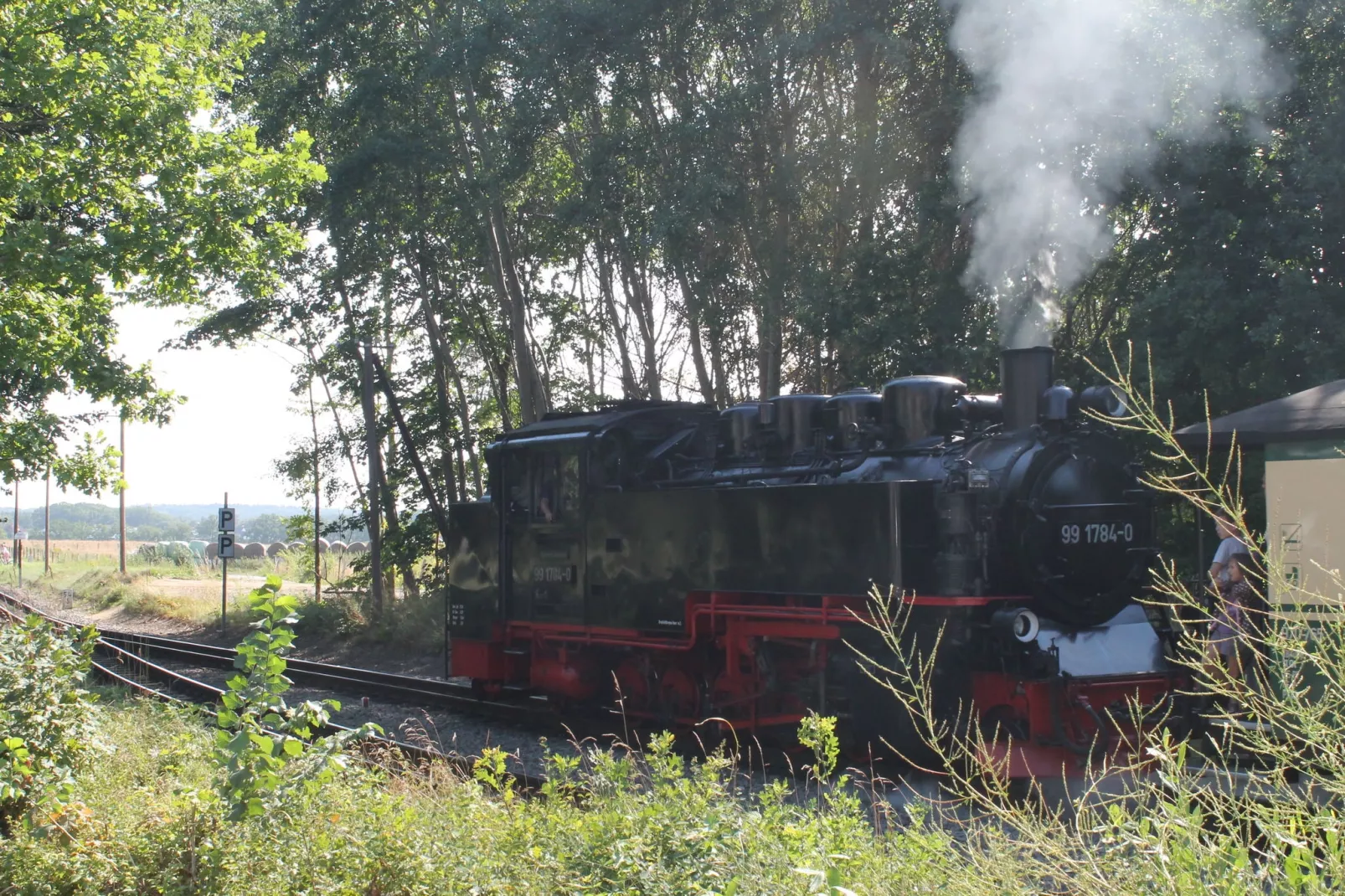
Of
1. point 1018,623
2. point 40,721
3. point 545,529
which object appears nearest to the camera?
point 40,721

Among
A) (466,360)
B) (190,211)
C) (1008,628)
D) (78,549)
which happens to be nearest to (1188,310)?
(1008,628)

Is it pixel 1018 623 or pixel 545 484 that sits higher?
pixel 545 484

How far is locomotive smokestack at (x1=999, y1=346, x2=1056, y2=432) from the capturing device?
8.40 meters

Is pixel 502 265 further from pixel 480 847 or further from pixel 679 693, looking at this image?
pixel 480 847

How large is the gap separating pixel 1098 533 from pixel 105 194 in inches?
385

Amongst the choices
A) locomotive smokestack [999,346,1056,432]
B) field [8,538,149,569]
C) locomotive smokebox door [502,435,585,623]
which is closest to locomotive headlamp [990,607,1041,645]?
locomotive smokestack [999,346,1056,432]

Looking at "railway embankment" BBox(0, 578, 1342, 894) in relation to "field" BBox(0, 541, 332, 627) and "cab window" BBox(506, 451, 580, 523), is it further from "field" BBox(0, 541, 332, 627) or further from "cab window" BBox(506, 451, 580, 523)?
"field" BBox(0, 541, 332, 627)

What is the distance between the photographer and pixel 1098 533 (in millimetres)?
8344

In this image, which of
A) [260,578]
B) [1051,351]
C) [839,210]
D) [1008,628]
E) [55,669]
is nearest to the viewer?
[55,669]

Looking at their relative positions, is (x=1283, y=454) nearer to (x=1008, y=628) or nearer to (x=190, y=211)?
(x=1008, y=628)

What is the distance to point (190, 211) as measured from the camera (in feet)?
38.6

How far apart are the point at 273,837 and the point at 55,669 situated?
220 cm

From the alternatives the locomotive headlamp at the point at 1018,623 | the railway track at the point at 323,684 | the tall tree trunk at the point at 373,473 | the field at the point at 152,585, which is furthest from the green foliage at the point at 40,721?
the tall tree trunk at the point at 373,473

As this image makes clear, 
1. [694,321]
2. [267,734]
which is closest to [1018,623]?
[267,734]
